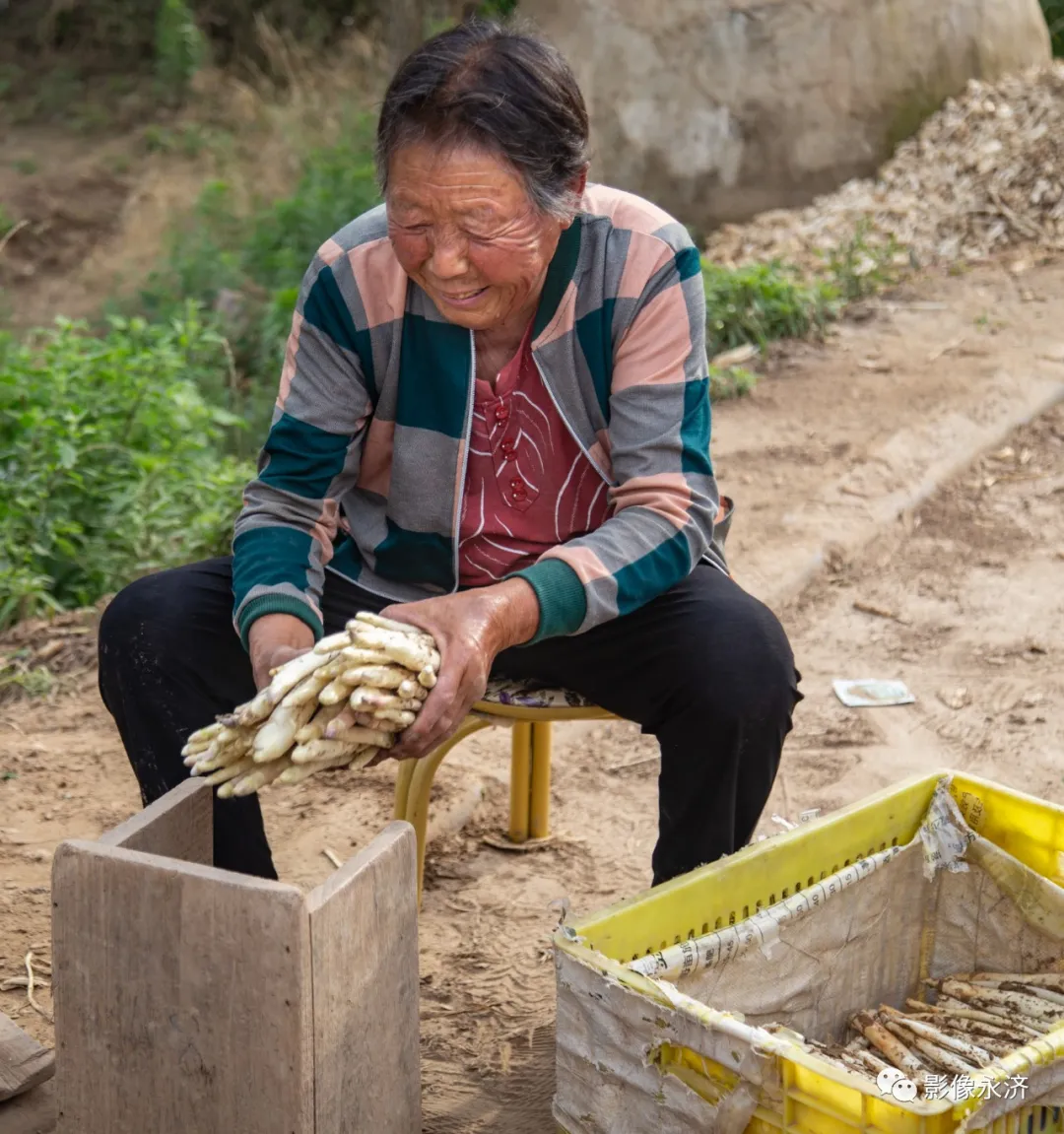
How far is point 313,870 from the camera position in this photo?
3.17 meters

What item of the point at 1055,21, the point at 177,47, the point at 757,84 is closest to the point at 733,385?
the point at 757,84

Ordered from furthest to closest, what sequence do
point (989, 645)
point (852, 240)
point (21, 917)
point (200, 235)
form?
point (200, 235), point (852, 240), point (989, 645), point (21, 917)

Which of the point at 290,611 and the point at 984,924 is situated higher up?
the point at 290,611

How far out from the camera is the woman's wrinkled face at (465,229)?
7.40ft

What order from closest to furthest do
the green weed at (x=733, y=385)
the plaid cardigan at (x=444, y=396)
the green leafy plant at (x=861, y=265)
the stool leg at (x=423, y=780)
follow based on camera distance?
the plaid cardigan at (x=444, y=396)
the stool leg at (x=423, y=780)
the green weed at (x=733, y=385)
the green leafy plant at (x=861, y=265)

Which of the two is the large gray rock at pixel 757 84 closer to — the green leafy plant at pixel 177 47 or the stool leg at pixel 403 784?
the green leafy plant at pixel 177 47

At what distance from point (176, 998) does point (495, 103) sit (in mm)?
1337

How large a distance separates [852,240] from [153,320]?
340 centimetres

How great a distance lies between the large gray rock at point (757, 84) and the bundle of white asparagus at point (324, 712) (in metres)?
6.11

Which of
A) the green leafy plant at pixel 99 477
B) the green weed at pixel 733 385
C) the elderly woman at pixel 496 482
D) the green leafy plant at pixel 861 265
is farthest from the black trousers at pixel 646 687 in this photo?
the green leafy plant at pixel 861 265

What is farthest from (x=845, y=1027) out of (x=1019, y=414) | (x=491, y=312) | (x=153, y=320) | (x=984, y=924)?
(x=153, y=320)

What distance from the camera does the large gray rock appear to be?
25.0 feet

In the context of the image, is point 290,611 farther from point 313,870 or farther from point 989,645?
point 989,645

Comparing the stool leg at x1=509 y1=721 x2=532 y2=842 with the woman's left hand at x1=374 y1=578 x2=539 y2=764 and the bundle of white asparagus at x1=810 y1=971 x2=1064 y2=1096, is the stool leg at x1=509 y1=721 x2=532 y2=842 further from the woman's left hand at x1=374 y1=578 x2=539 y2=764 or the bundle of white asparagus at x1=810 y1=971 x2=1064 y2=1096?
the bundle of white asparagus at x1=810 y1=971 x2=1064 y2=1096
